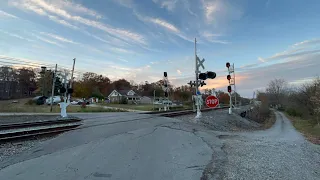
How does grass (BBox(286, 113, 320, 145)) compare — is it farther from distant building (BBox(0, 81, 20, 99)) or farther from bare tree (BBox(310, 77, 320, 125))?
distant building (BBox(0, 81, 20, 99))

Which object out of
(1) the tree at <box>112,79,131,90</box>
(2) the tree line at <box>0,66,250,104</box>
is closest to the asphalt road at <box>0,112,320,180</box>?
(2) the tree line at <box>0,66,250,104</box>

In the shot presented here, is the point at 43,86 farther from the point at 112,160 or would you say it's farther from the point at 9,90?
the point at 112,160

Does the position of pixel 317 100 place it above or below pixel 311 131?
above

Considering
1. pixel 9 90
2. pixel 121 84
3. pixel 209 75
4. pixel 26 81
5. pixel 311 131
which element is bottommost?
pixel 311 131

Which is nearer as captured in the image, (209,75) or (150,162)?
(150,162)

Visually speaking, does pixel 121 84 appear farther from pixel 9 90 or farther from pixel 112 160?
pixel 112 160

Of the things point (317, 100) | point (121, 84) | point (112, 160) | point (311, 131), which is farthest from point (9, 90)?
point (317, 100)

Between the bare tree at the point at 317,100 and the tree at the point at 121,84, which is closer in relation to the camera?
the bare tree at the point at 317,100

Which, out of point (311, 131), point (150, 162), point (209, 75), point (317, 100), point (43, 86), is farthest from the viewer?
point (43, 86)

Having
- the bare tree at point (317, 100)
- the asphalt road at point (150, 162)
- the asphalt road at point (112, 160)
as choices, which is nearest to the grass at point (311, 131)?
the bare tree at point (317, 100)

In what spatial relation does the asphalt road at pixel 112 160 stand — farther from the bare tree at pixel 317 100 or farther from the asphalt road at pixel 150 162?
the bare tree at pixel 317 100

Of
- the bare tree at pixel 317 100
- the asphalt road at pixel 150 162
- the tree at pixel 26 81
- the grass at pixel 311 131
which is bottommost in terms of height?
the grass at pixel 311 131

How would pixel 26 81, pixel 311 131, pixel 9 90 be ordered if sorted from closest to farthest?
pixel 311 131
pixel 9 90
pixel 26 81

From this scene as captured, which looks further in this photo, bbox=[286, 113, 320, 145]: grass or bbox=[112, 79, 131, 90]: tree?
bbox=[112, 79, 131, 90]: tree
